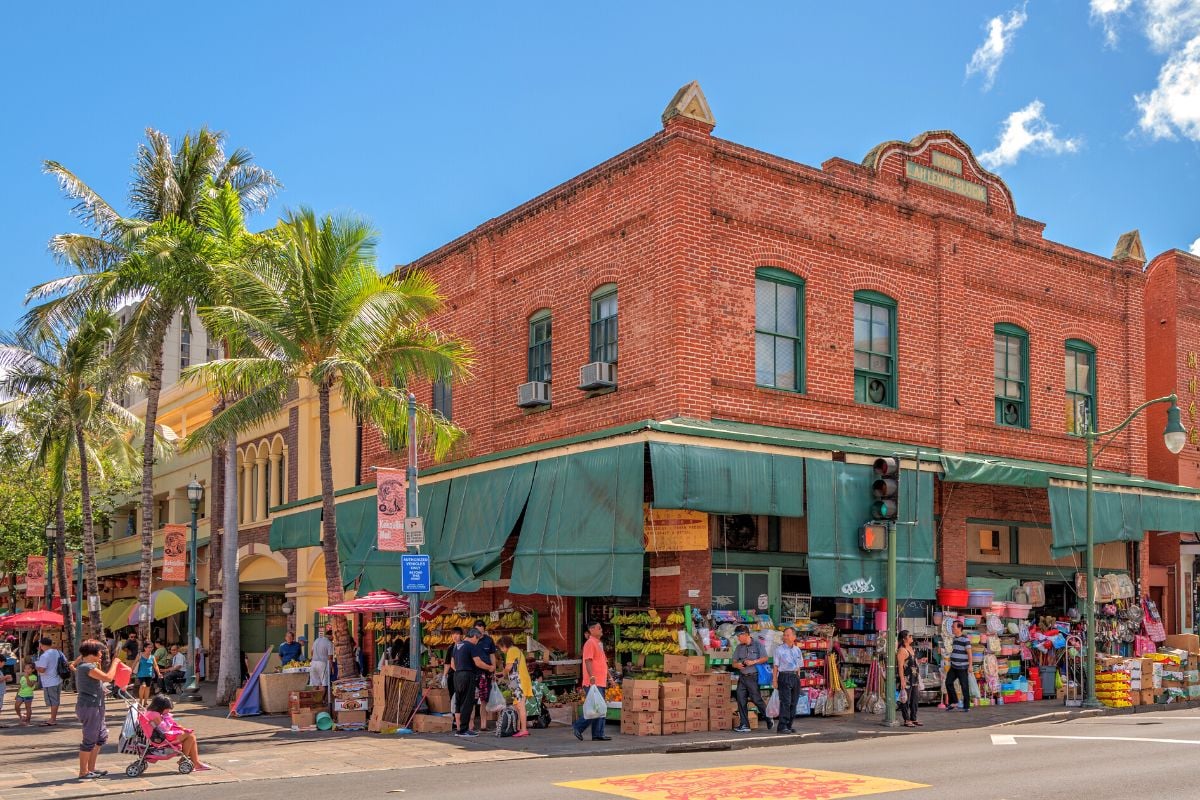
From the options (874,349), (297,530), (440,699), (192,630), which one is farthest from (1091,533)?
(192,630)

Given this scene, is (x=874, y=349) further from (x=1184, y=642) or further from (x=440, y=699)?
(x=440, y=699)

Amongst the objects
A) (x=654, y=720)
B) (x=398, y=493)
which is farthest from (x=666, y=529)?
(x=398, y=493)

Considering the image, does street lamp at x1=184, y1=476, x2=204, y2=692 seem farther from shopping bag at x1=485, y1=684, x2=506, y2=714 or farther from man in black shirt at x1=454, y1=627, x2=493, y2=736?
shopping bag at x1=485, y1=684, x2=506, y2=714

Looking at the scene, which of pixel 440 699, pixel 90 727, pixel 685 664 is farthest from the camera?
pixel 440 699

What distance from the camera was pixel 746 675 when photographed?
714 inches

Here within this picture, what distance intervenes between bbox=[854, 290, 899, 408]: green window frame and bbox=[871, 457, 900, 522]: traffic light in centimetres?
430

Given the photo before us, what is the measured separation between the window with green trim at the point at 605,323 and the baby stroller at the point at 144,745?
971 cm

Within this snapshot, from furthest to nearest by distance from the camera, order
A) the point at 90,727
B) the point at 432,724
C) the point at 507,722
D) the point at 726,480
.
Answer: the point at 432,724 → the point at 726,480 → the point at 507,722 → the point at 90,727

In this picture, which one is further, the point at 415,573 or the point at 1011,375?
the point at 1011,375

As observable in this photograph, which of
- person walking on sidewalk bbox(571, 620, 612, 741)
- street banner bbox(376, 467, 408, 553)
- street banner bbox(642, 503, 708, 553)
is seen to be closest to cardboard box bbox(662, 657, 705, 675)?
person walking on sidewalk bbox(571, 620, 612, 741)

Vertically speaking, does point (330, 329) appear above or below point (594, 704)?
above

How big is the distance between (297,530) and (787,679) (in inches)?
471

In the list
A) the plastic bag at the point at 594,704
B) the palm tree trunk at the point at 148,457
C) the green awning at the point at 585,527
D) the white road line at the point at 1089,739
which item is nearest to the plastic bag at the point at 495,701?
the green awning at the point at 585,527

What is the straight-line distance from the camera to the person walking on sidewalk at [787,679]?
58.6 feet
